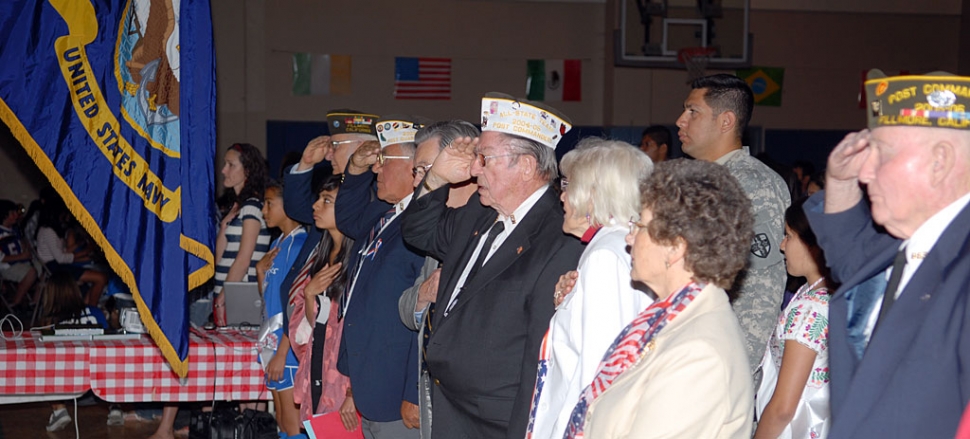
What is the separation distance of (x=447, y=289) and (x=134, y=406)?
3605 millimetres

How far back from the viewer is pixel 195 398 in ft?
14.9

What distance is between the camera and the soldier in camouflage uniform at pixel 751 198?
9.63 feet

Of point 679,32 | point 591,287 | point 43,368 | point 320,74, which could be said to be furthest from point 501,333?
point 320,74

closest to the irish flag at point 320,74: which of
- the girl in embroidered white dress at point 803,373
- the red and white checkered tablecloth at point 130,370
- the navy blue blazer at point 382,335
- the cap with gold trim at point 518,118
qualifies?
the red and white checkered tablecloth at point 130,370

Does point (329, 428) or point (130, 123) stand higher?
point (130, 123)

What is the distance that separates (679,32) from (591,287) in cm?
965

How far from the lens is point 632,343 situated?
1.93 meters

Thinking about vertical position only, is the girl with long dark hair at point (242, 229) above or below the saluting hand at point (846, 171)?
below

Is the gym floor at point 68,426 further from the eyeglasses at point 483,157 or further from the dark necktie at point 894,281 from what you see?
the dark necktie at point 894,281

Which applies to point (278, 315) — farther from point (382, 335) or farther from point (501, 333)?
point (501, 333)

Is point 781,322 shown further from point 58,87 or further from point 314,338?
point 58,87

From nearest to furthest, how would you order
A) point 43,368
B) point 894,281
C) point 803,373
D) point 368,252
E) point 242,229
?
point 894,281 < point 803,373 < point 368,252 < point 43,368 < point 242,229

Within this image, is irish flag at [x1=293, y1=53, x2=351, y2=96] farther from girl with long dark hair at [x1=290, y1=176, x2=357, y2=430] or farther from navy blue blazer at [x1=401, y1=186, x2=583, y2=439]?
navy blue blazer at [x1=401, y1=186, x2=583, y2=439]

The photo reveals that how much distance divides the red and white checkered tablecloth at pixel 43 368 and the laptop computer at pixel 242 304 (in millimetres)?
894
